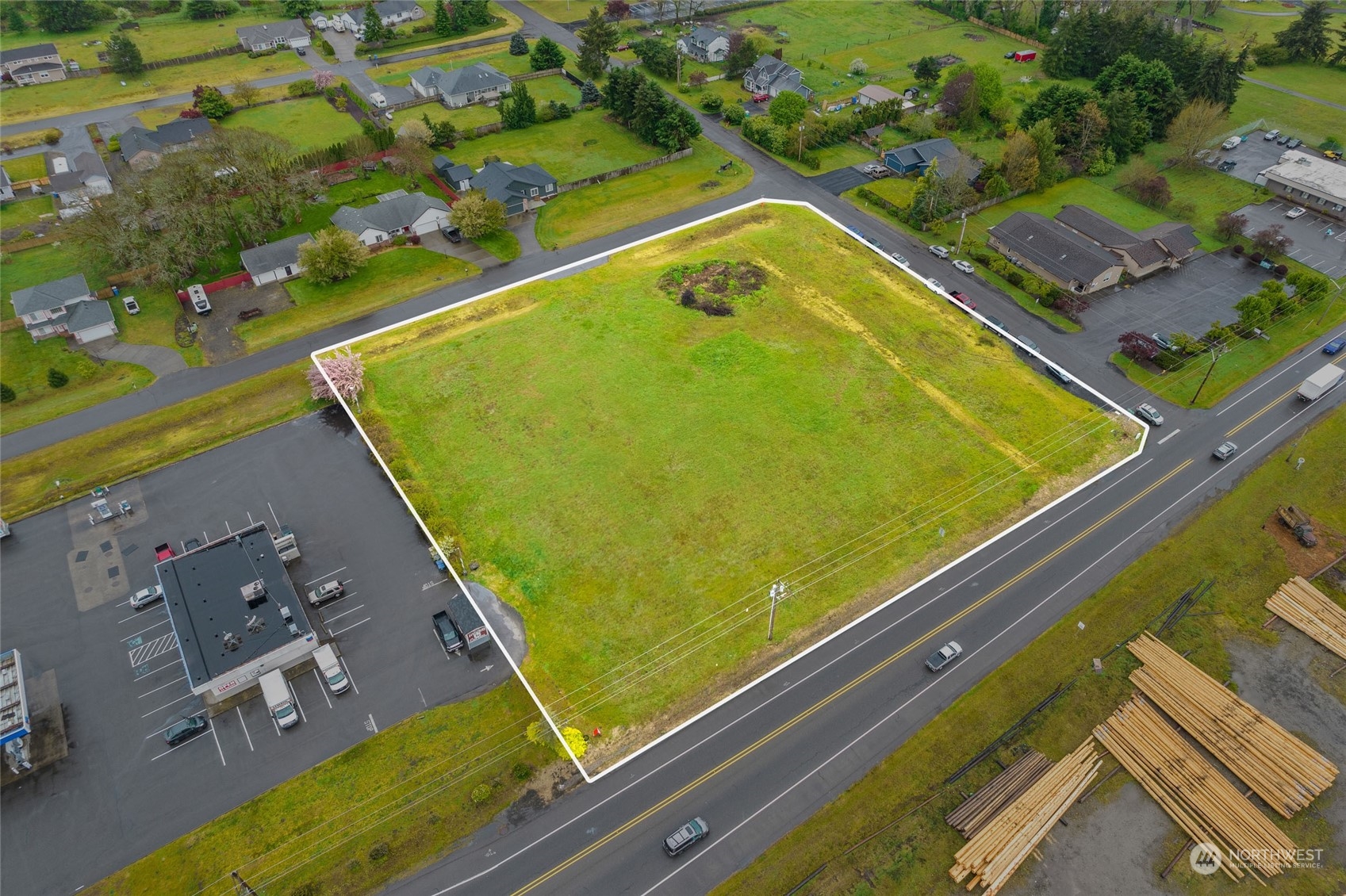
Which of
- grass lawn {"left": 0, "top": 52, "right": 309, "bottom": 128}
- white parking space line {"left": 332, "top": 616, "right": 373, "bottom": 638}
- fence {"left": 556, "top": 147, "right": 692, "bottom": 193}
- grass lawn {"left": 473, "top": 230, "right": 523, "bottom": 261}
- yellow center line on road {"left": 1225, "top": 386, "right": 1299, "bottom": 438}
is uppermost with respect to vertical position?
grass lawn {"left": 0, "top": 52, "right": 309, "bottom": 128}

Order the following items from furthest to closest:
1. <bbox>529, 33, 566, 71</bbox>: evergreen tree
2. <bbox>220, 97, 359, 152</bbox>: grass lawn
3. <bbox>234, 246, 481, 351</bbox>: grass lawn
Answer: <bbox>529, 33, 566, 71</bbox>: evergreen tree < <bbox>220, 97, 359, 152</bbox>: grass lawn < <bbox>234, 246, 481, 351</bbox>: grass lawn

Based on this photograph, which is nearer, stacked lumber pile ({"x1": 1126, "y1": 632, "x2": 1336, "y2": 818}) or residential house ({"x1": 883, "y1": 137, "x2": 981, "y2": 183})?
stacked lumber pile ({"x1": 1126, "y1": 632, "x2": 1336, "y2": 818})

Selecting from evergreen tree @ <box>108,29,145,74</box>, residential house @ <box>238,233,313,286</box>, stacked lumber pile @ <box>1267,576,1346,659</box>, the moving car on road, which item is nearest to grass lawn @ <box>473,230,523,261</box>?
residential house @ <box>238,233,313,286</box>

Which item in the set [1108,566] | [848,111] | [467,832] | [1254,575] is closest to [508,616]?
[467,832]

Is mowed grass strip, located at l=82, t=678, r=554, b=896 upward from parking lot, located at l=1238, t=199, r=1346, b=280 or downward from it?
downward

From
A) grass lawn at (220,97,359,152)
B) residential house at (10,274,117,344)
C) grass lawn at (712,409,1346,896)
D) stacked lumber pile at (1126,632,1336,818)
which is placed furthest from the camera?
grass lawn at (220,97,359,152)

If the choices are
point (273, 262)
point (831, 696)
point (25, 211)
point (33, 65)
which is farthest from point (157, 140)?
point (831, 696)

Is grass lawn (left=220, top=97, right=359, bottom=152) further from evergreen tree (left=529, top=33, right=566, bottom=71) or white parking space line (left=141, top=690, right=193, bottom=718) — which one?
white parking space line (left=141, top=690, right=193, bottom=718)

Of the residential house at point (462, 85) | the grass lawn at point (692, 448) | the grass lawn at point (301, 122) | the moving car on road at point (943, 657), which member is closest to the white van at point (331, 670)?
the grass lawn at point (692, 448)
